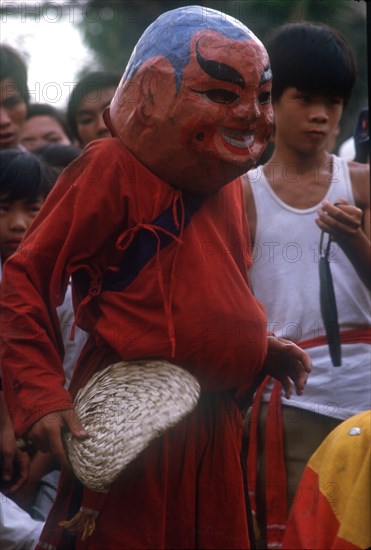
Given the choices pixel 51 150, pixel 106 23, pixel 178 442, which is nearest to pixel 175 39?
pixel 178 442

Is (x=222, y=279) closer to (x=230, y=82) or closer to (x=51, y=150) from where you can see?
(x=230, y=82)

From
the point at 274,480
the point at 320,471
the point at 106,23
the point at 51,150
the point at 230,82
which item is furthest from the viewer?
the point at 106,23

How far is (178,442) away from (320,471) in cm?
46

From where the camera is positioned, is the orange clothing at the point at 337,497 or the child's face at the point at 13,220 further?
the child's face at the point at 13,220

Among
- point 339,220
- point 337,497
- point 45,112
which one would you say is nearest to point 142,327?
point 337,497

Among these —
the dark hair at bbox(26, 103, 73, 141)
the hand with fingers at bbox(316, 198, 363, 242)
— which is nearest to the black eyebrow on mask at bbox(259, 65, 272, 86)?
the hand with fingers at bbox(316, 198, 363, 242)

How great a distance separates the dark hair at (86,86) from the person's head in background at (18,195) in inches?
33.2

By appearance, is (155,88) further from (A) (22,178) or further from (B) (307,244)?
(A) (22,178)

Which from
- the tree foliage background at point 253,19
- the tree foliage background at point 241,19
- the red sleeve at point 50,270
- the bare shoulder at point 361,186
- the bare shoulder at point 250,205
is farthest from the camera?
the tree foliage background at point 253,19

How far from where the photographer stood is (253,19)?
20.5 feet

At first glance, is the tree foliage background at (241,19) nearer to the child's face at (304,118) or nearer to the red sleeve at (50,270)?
the child's face at (304,118)

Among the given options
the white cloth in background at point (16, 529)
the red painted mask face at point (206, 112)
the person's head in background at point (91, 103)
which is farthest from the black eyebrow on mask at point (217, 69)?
the person's head in background at point (91, 103)

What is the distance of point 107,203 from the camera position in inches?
84.5

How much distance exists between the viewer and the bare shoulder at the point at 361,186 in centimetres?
294
